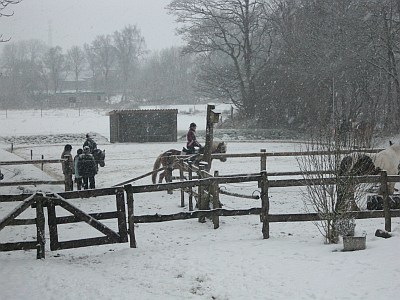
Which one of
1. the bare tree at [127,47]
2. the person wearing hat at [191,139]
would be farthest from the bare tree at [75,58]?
the person wearing hat at [191,139]

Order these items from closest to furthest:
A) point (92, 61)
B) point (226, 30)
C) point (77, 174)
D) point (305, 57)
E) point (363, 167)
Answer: point (363, 167) < point (77, 174) < point (305, 57) < point (226, 30) < point (92, 61)

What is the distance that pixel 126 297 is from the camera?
6.36 m

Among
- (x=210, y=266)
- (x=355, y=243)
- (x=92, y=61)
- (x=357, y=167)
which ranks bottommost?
(x=210, y=266)

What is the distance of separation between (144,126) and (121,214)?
95.1 ft

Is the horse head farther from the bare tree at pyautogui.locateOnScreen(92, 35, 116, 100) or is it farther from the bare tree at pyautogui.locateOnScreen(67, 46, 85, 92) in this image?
the bare tree at pyautogui.locateOnScreen(67, 46, 85, 92)

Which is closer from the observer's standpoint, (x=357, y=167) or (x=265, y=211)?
(x=265, y=211)

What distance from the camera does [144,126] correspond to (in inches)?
1469

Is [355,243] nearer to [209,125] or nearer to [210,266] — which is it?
[210,266]

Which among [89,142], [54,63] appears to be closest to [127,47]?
[54,63]

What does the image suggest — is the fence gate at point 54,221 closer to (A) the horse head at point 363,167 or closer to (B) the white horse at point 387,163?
(A) the horse head at point 363,167

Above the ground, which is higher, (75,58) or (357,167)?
(75,58)

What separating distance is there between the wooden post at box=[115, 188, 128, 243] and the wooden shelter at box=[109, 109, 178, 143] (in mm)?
28720

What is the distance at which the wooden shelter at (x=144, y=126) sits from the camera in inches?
1462

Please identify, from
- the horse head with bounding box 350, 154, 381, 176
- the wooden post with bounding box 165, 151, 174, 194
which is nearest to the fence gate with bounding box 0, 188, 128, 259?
the horse head with bounding box 350, 154, 381, 176
